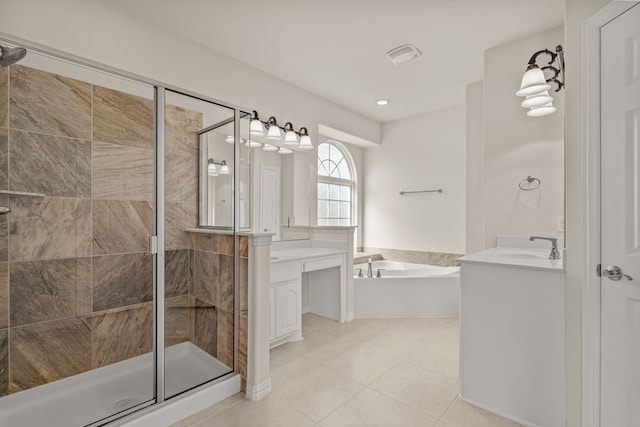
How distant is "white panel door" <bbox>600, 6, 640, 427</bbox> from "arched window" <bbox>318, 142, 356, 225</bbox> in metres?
3.30

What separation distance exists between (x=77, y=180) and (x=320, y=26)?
2.02 metres

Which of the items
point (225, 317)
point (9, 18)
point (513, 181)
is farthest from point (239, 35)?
point (513, 181)

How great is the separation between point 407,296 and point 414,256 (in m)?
1.24

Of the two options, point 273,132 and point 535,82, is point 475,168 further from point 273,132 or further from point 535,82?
point 273,132

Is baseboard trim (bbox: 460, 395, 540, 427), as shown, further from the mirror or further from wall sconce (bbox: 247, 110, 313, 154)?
wall sconce (bbox: 247, 110, 313, 154)

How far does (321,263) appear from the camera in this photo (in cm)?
308

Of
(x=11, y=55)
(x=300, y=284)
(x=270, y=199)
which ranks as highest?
(x=11, y=55)

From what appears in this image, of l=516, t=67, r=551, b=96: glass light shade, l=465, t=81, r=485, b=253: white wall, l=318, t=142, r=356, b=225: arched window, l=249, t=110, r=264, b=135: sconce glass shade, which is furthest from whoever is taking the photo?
l=318, t=142, r=356, b=225: arched window

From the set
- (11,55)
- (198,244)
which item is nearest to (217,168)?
(198,244)

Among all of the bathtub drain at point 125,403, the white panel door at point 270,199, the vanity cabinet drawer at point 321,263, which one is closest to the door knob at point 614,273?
the vanity cabinet drawer at point 321,263

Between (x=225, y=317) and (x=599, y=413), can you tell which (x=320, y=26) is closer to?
(x=225, y=317)

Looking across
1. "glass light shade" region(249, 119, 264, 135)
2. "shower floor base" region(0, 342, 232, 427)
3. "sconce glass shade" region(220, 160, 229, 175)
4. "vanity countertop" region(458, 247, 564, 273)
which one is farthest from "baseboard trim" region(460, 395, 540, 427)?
"glass light shade" region(249, 119, 264, 135)

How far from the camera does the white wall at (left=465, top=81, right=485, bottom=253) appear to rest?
3.26 meters

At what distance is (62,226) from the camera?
1931 mm
